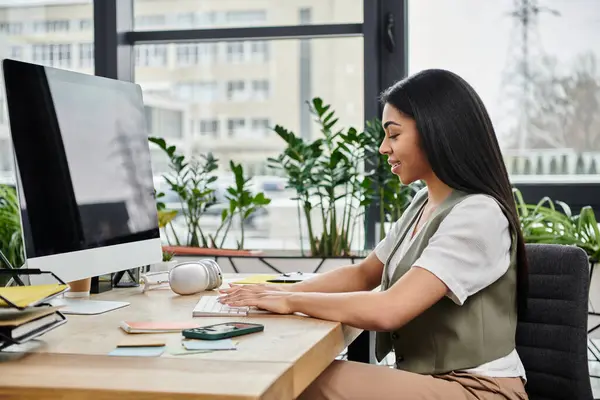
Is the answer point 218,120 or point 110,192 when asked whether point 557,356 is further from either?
point 218,120

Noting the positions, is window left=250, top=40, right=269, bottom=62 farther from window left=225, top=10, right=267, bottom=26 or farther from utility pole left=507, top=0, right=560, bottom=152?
utility pole left=507, top=0, right=560, bottom=152

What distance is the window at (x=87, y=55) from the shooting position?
400 centimetres

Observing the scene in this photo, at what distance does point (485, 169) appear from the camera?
1.87m

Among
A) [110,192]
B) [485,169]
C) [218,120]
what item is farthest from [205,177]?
[485,169]

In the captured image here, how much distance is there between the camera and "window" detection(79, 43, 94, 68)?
4.00 meters

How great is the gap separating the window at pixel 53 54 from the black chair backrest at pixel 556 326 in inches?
111

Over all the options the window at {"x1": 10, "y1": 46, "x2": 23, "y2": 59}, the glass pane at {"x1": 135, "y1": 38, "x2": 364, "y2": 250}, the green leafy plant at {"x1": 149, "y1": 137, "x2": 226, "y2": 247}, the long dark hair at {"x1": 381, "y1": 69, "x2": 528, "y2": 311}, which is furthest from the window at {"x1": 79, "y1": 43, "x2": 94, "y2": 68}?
the long dark hair at {"x1": 381, "y1": 69, "x2": 528, "y2": 311}

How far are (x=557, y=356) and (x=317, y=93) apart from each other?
6.98 ft

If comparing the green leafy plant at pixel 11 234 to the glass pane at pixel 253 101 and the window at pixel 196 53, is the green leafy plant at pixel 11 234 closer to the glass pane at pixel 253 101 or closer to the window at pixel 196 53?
the glass pane at pixel 253 101

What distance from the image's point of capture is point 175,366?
1258 mm

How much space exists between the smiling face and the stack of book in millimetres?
874

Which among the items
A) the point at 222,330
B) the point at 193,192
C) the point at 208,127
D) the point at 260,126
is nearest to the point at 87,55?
the point at 208,127

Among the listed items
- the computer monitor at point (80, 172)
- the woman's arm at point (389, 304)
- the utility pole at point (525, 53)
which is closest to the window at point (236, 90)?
the utility pole at point (525, 53)

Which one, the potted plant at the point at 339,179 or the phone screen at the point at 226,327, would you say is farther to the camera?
the potted plant at the point at 339,179
